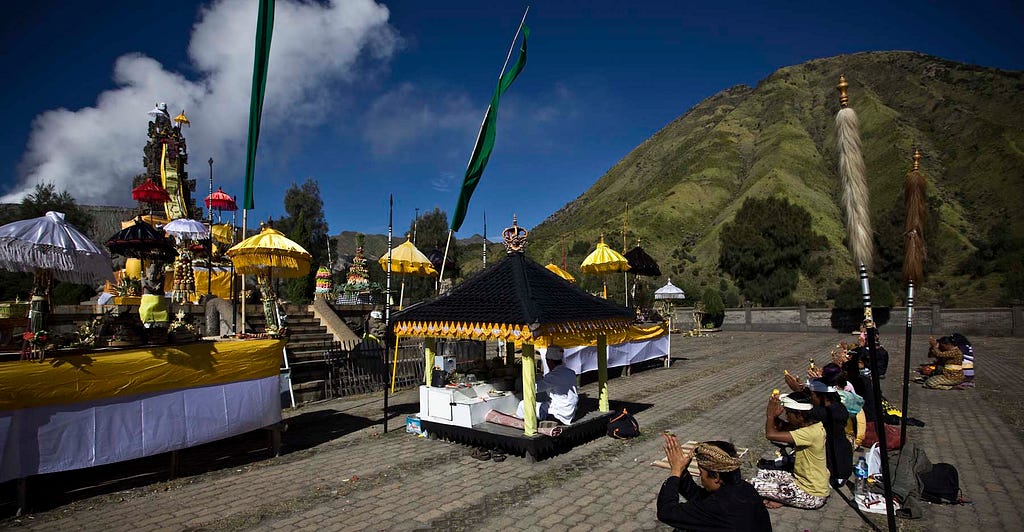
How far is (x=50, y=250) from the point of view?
6.46 meters

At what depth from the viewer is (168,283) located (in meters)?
20.1

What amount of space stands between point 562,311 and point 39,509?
699 centimetres

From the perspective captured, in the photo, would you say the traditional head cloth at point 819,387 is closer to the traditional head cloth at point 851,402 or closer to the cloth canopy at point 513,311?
the traditional head cloth at point 851,402

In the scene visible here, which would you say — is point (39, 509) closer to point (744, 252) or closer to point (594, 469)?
point (594, 469)

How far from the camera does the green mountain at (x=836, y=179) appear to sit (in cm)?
4684

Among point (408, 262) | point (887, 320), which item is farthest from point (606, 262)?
point (887, 320)

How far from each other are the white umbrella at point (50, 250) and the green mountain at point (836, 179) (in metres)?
21.9

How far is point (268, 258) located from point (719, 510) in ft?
35.2

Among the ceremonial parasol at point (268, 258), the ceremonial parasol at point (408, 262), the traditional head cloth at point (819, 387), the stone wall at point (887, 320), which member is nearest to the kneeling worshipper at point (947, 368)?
the traditional head cloth at point (819, 387)

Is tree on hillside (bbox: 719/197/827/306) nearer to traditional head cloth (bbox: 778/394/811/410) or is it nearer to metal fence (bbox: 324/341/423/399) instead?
metal fence (bbox: 324/341/423/399)

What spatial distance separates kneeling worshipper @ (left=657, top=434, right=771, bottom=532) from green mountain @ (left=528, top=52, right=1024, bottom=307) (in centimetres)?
2375

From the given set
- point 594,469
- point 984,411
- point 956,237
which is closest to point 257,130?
point 594,469

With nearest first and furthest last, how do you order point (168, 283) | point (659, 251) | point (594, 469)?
point (594, 469), point (168, 283), point (659, 251)

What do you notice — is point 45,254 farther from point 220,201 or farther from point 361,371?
point 220,201
